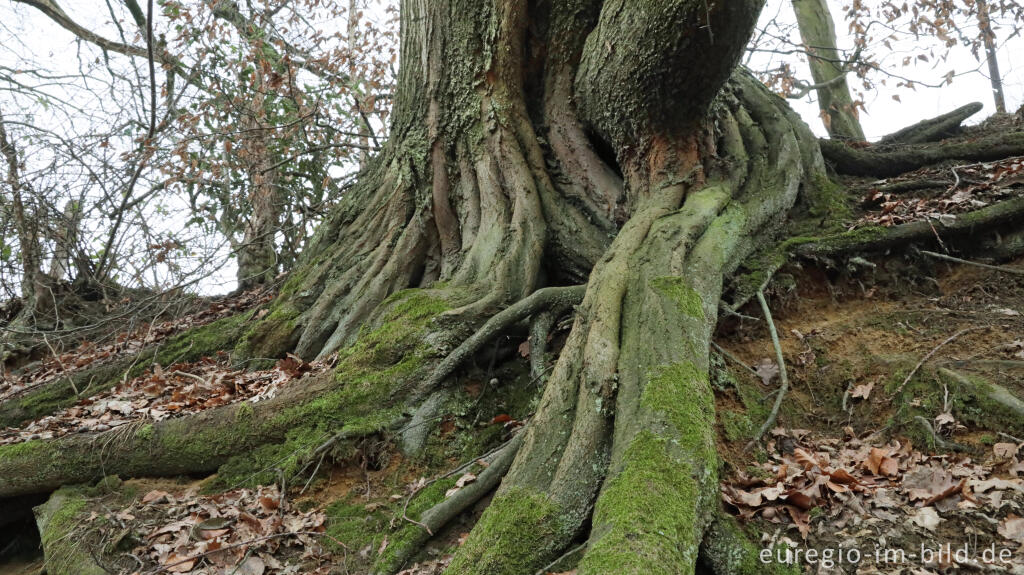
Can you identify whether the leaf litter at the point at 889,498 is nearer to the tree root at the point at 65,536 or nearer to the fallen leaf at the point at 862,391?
the fallen leaf at the point at 862,391

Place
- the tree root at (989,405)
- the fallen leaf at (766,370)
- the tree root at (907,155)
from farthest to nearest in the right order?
the tree root at (907,155) < the fallen leaf at (766,370) < the tree root at (989,405)

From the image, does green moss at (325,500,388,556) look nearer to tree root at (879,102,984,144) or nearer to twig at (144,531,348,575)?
twig at (144,531,348,575)

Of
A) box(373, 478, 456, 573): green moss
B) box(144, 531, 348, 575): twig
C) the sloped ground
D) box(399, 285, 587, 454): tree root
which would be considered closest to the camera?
the sloped ground

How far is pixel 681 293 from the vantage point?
3.18 meters

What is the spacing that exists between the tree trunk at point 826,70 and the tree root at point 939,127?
2424mm

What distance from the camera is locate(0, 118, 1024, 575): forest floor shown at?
2232 millimetres

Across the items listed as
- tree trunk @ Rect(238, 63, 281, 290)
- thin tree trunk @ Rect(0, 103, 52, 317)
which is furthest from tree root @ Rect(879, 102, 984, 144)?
thin tree trunk @ Rect(0, 103, 52, 317)

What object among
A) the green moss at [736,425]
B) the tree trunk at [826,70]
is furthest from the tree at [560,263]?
the tree trunk at [826,70]

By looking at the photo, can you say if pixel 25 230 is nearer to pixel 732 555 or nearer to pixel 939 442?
pixel 732 555

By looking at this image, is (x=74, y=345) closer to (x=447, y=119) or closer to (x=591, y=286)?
(x=447, y=119)

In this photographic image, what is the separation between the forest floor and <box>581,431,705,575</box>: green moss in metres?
0.32

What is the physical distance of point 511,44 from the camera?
5.19m

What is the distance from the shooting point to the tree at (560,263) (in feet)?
7.56

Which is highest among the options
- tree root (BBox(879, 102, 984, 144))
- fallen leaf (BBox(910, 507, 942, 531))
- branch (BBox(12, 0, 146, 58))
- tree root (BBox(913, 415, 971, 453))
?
branch (BBox(12, 0, 146, 58))
